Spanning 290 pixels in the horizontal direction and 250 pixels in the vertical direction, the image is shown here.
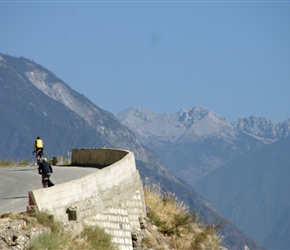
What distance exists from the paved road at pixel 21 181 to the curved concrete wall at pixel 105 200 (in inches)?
68.9

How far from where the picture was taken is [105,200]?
2748 cm

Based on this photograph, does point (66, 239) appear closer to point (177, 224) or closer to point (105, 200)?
point (105, 200)

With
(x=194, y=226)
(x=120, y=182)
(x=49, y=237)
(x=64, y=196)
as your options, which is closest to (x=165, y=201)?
(x=194, y=226)

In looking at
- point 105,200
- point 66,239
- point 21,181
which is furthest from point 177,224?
point 66,239

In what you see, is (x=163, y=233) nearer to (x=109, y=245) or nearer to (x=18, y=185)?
(x=18, y=185)

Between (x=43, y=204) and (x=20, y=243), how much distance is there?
260cm

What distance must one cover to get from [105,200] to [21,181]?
963 centimetres

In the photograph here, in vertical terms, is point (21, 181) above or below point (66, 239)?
above

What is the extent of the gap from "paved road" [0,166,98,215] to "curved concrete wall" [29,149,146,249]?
175cm

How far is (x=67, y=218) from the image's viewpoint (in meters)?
24.0

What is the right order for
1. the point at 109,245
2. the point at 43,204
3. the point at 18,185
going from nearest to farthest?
the point at 43,204, the point at 109,245, the point at 18,185

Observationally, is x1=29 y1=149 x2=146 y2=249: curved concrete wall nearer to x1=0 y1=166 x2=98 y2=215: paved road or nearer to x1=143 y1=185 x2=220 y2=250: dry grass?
x1=0 y1=166 x2=98 y2=215: paved road

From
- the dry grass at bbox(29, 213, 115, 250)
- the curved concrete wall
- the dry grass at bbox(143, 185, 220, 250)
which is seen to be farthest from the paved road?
the dry grass at bbox(143, 185, 220, 250)

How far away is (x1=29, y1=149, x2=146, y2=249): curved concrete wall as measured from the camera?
23.4 meters
